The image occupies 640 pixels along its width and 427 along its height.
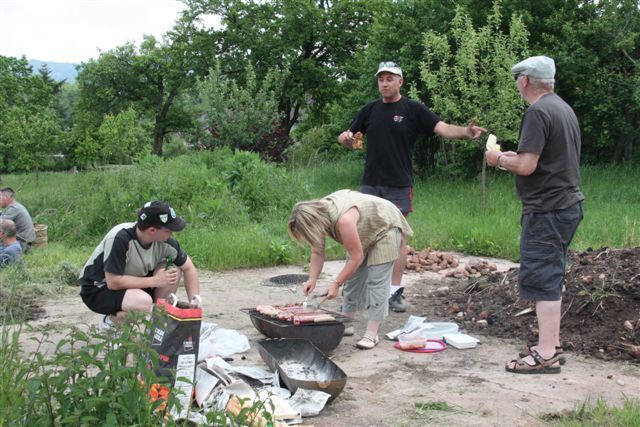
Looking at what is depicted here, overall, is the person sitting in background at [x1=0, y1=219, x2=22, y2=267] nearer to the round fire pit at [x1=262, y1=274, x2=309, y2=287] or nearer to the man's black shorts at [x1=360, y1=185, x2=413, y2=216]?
the round fire pit at [x1=262, y1=274, x2=309, y2=287]

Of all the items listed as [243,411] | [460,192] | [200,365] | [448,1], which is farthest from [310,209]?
[448,1]

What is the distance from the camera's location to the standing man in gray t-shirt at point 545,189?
4699mm

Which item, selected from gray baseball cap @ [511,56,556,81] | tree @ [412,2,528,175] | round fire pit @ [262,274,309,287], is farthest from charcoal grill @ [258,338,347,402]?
tree @ [412,2,528,175]

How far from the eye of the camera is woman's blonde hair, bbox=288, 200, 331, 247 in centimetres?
517

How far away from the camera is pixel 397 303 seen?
677 centimetres

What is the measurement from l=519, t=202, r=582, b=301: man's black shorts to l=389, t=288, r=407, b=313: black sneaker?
2.05 meters

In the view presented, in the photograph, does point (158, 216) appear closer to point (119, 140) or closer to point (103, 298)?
point (103, 298)

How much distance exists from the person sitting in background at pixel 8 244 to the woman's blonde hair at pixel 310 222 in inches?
209

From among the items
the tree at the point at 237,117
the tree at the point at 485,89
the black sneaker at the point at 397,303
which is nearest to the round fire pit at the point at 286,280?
the black sneaker at the point at 397,303

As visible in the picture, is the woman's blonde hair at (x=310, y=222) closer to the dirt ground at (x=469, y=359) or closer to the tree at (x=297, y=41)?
the dirt ground at (x=469, y=359)

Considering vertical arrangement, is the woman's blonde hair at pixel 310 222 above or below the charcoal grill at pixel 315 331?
above

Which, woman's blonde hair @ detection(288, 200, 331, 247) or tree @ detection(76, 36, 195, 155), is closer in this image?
woman's blonde hair @ detection(288, 200, 331, 247)

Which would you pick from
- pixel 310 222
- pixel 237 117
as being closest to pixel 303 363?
pixel 310 222

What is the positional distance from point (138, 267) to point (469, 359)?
2.69m
